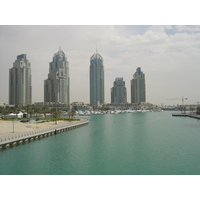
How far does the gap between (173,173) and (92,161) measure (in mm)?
11739

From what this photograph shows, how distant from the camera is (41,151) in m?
39.2

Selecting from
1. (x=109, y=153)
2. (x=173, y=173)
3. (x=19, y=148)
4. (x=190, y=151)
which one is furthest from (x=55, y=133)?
(x=173, y=173)

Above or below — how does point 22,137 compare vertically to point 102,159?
above

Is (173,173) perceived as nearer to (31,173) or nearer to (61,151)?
(31,173)

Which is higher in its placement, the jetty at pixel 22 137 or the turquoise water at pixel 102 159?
the jetty at pixel 22 137

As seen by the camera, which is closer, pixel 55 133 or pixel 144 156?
pixel 144 156

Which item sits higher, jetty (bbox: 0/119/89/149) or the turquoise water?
jetty (bbox: 0/119/89/149)

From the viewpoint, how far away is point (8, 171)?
27547 millimetres

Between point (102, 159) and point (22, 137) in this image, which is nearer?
point (102, 159)

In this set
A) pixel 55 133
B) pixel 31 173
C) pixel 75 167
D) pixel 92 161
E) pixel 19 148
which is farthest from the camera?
pixel 55 133

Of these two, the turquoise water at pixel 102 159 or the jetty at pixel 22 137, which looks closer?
the turquoise water at pixel 102 159

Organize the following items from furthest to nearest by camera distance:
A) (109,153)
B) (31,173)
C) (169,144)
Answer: (169,144) < (109,153) < (31,173)

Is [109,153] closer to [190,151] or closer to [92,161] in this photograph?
[92,161]

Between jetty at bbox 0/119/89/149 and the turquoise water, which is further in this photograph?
jetty at bbox 0/119/89/149
